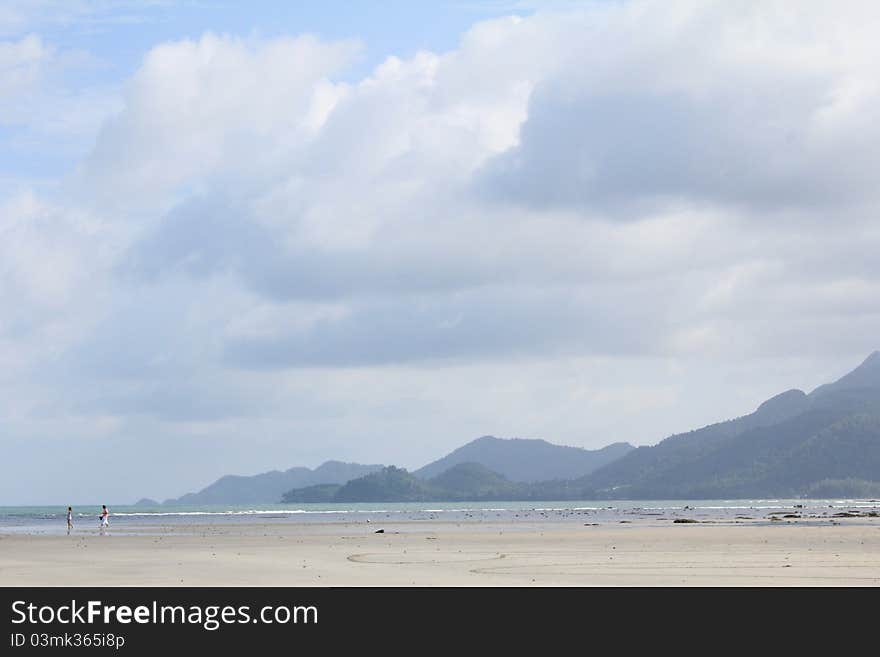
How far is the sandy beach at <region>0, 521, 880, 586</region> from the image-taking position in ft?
106

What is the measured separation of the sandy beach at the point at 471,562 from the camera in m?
32.2

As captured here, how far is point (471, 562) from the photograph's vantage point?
4012 cm

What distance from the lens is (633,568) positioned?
36000 millimetres
